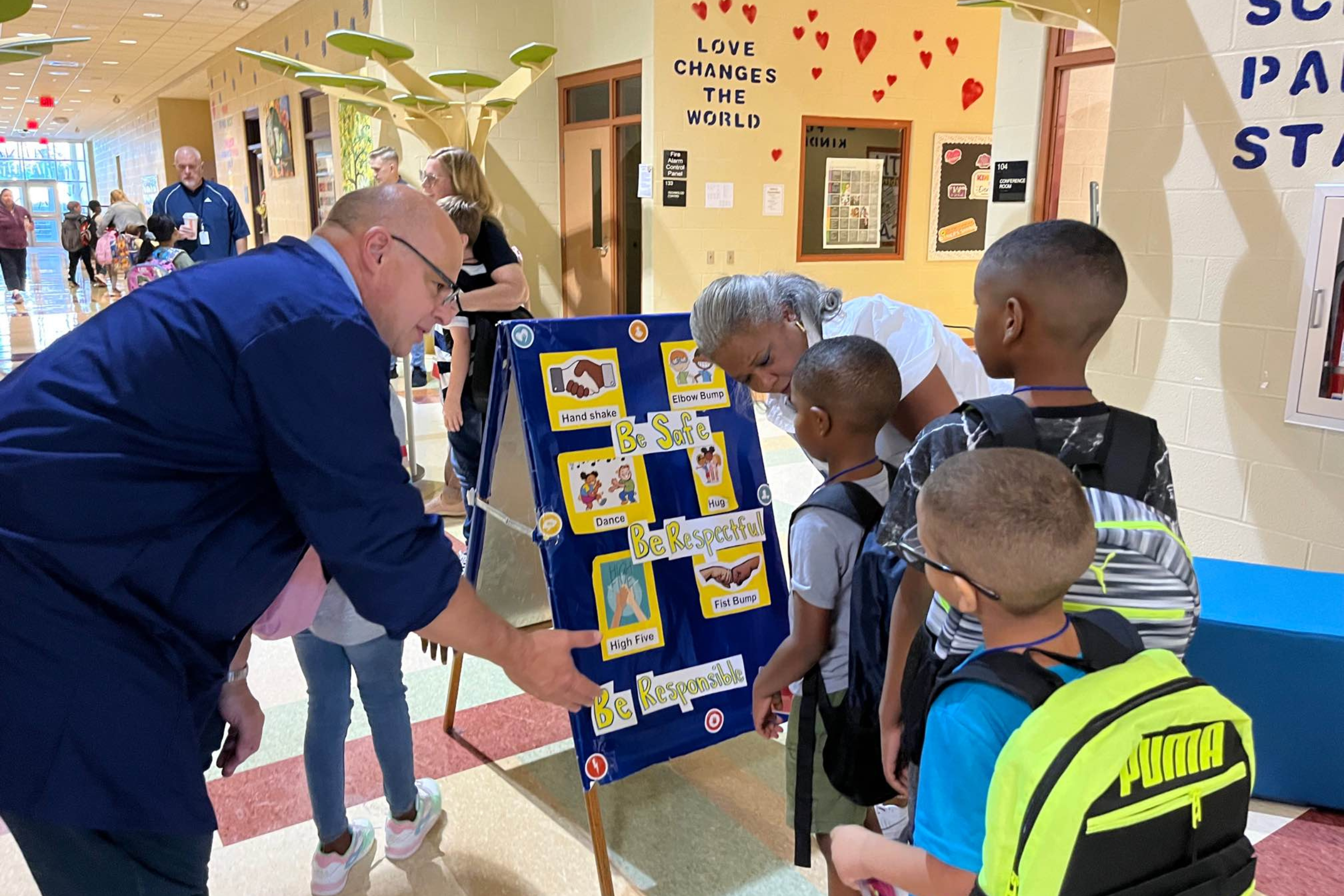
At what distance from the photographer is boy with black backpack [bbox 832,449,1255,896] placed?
843mm

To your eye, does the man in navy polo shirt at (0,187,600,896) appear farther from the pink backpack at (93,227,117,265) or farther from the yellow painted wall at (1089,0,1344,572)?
the pink backpack at (93,227,117,265)

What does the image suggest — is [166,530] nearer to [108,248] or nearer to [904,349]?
[904,349]

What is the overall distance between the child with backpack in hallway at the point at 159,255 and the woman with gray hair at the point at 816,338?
3865 millimetres

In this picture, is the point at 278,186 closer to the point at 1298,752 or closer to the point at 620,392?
the point at 620,392

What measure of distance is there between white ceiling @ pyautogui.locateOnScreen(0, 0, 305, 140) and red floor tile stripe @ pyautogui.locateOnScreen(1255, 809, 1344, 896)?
10.1 meters

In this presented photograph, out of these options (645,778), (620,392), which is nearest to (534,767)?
(645,778)

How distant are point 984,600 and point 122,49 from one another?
49.1 ft

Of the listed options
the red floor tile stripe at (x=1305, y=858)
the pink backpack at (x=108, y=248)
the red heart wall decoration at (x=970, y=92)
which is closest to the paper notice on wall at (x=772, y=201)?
the red heart wall decoration at (x=970, y=92)

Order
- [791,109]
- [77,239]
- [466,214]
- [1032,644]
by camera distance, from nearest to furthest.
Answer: [1032,644] → [466,214] → [791,109] → [77,239]

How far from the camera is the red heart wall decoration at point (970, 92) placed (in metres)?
7.96

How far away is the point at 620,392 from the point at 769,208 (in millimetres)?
5586

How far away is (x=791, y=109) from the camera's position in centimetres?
721

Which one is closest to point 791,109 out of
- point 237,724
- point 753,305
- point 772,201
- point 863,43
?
point 772,201

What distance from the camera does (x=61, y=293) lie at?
49.3 ft
